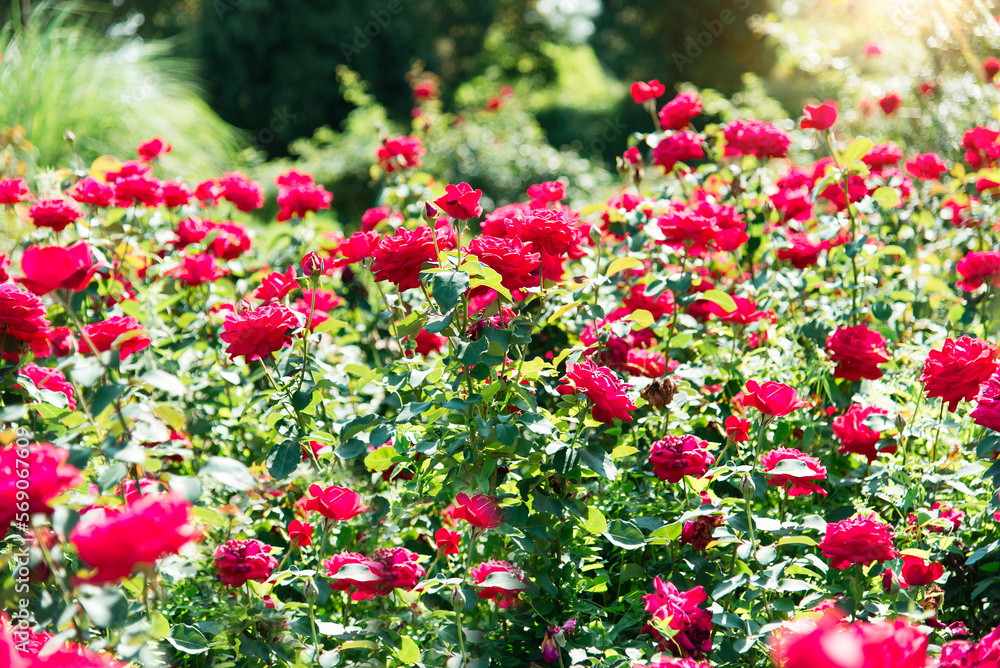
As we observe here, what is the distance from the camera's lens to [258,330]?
130 centimetres

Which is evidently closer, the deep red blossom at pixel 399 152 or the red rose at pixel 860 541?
the red rose at pixel 860 541

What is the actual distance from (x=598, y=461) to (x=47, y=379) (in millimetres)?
1212

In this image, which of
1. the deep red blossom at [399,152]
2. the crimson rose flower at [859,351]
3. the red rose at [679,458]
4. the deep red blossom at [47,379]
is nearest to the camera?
the red rose at [679,458]

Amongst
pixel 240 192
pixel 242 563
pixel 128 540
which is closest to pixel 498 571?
pixel 242 563

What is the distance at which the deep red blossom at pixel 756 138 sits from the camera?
2354mm

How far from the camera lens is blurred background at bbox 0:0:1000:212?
16.1 feet

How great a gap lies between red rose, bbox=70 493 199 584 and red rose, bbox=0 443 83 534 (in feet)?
0.37

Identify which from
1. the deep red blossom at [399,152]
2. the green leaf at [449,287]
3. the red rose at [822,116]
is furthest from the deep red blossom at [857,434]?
the deep red blossom at [399,152]

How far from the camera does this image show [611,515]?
1.76m

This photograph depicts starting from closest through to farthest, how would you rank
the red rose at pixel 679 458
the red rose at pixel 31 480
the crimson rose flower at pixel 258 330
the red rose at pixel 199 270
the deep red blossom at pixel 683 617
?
the red rose at pixel 31 480 < the deep red blossom at pixel 683 617 < the crimson rose flower at pixel 258 330 < the red rose at pixel 679 458 < the red rose at pixel 199 270

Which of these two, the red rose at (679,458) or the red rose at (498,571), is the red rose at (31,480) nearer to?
the red rose at (498,571)

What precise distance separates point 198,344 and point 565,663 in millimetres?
1483

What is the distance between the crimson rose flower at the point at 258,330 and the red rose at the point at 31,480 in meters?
0.42

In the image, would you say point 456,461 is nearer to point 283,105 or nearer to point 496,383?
point 496,383
